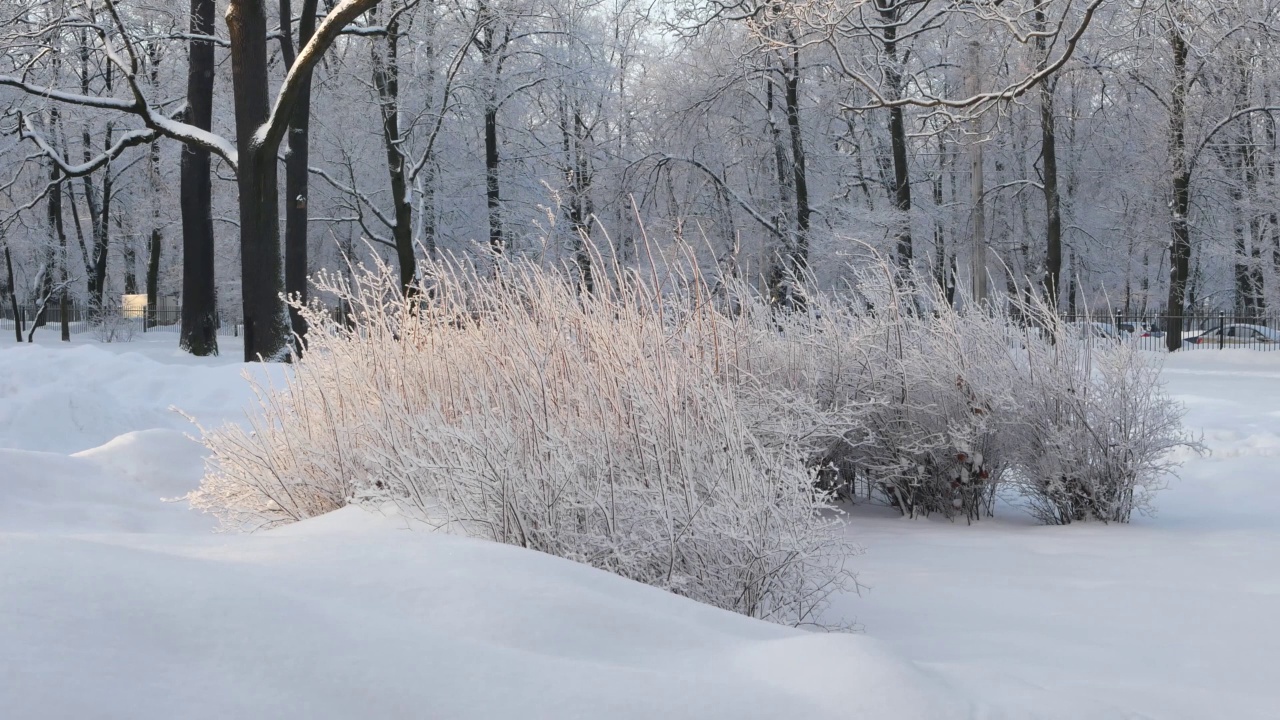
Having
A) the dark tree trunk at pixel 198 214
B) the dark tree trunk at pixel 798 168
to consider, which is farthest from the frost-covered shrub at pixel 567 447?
the dark tree trunk at pixel 798 168

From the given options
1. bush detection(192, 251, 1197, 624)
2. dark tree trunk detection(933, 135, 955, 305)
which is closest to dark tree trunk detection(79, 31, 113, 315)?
dark tree trunk detection(933, 135, 955, 305)

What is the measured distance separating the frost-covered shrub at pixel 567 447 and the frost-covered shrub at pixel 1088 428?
6.37ft

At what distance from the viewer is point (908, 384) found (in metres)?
6.18

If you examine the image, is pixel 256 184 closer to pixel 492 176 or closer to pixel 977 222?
pixel 492 176

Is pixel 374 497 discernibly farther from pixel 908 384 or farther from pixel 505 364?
pixel 908 384

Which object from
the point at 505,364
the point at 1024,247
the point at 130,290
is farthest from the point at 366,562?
the point at 130,290

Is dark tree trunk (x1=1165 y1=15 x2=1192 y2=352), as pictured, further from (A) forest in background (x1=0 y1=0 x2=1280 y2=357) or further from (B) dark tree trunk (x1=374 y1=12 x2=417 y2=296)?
(B) dark tree trunk (x1=374 y1=12 x2=417 y2=296)

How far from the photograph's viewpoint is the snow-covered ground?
5.65 feet

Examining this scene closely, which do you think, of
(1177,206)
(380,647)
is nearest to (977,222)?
(1177,206)

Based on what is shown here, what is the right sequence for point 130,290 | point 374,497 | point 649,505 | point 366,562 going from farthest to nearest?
point 130,290 < point 374,497 < point 649,505 < point 366,562

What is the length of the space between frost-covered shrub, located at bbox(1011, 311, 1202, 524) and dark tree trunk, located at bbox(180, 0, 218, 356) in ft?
48.2

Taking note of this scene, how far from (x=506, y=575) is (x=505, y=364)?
1.78 metres

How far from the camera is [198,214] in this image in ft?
61.1

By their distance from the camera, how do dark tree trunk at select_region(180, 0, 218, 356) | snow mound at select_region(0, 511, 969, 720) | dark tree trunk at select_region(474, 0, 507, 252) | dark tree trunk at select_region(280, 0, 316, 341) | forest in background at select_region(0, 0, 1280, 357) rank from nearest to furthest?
snow mound at select_region(0, 511, 969, 720) < dark tree trunk at select_region(280, 0, 316, 341) < forest in background at select_region(0, 0, 1280, 357) < dark tree trunk at select_region(180, 0, 218, 356) < dark tree trunk at select_region(474, 0, 507, 252)
